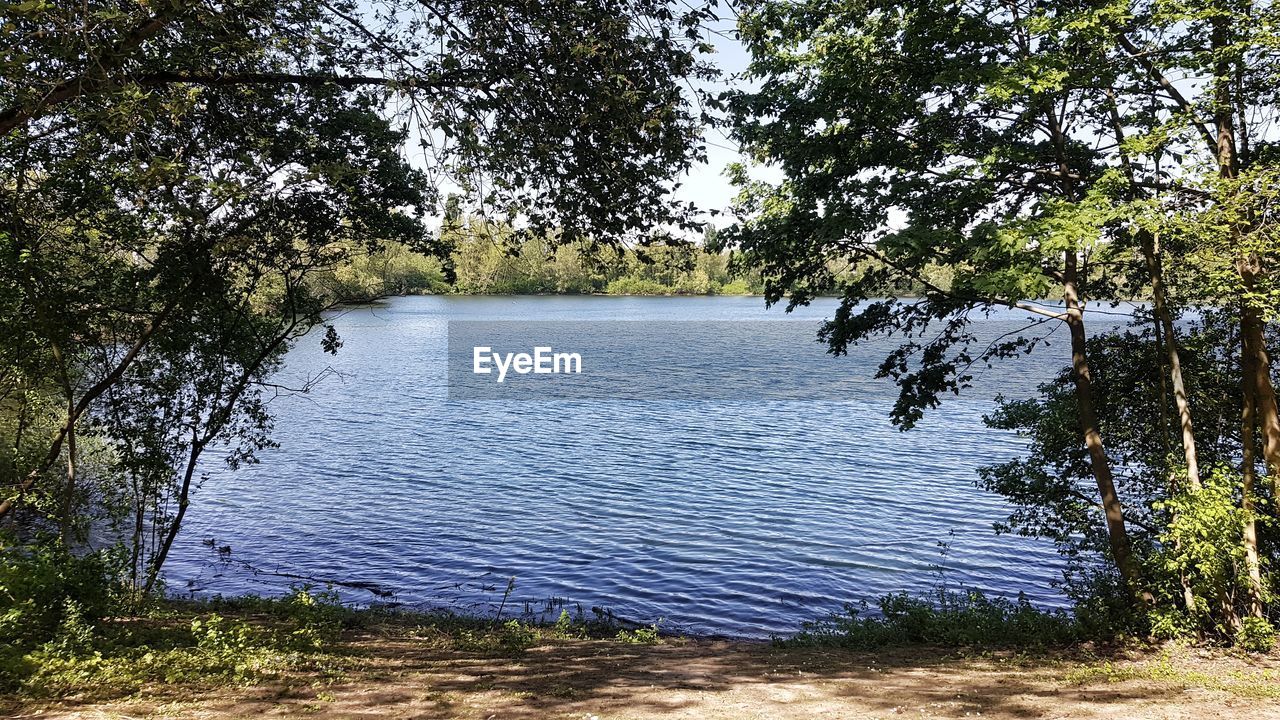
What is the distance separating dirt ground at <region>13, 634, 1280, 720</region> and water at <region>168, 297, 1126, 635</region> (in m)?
5.17

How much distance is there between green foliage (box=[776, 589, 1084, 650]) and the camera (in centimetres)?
1219

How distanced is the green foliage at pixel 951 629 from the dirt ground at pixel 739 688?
31.1 inches

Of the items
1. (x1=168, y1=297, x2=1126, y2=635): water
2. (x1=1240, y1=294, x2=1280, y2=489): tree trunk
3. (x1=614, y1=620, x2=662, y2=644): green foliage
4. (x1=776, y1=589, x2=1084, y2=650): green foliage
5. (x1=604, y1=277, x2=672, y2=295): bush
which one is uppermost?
(x1=604, y1=277, x2=672, y2=295): bush

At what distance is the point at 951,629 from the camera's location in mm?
12523

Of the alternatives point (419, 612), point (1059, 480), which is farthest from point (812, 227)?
point (419, 612)

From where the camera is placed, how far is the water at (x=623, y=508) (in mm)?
17422

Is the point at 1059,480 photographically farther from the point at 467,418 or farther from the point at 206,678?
the point at 467,418

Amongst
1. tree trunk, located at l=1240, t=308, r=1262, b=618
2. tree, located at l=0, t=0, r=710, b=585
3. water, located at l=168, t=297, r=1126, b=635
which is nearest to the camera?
tree, located at l=0, t=0, r=710, b=585

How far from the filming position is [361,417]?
123ft

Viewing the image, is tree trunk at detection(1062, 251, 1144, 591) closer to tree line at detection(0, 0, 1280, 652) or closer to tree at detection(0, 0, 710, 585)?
tree line at detection(0, 0, 1280, 652)

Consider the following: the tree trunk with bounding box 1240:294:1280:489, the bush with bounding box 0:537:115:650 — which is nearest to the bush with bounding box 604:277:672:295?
the tree trunk with bounding box 1240:294:1280:489

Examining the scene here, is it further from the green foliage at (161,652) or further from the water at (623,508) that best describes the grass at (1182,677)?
the green foliage at (161,652)

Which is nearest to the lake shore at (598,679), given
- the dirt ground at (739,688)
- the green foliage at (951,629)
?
the dirt ground at (739,688)

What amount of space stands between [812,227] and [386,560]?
12.5 meters
